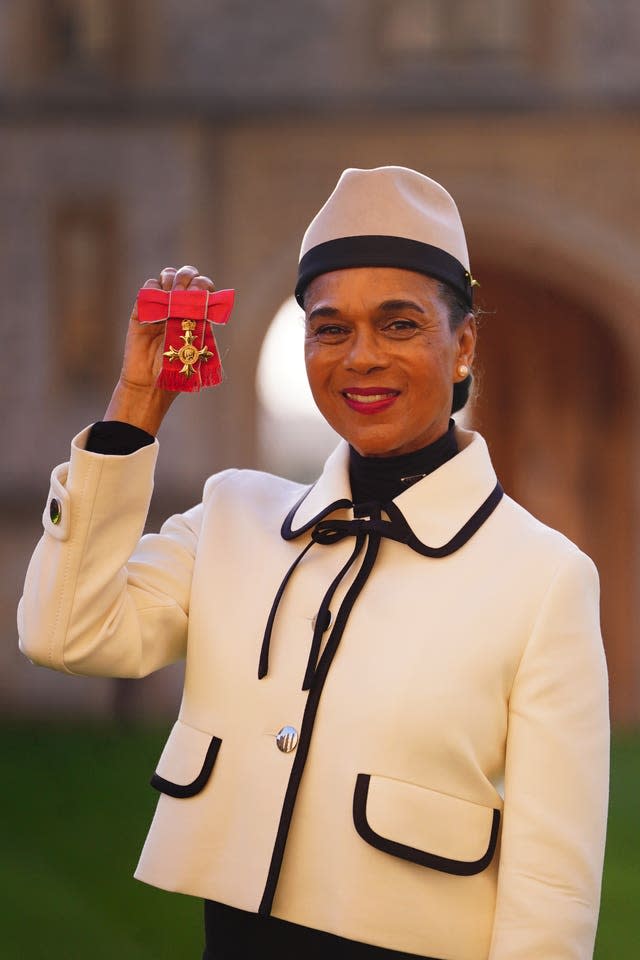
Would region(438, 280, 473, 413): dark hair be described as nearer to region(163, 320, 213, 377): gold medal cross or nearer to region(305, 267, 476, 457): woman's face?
region(305, 267, 476, 457): woman's face

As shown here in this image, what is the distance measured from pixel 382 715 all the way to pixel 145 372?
1.81ft

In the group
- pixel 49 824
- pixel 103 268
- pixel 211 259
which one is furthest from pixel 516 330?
pixel 49 824

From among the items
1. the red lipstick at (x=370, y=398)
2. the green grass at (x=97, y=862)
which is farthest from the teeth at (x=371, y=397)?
the green grass at (x=97, y=862)

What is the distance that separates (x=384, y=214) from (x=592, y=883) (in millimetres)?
912

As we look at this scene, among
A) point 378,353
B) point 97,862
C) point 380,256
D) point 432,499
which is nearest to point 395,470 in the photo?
point 432,499

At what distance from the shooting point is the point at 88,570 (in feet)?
5.84

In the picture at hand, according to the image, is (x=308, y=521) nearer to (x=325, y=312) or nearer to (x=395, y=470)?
(x=395, y=470)

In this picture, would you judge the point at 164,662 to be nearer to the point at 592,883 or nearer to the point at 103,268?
the point at 592,883

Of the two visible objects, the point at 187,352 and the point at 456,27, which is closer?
the point at 187,352

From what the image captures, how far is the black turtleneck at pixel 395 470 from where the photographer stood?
6.34 feet

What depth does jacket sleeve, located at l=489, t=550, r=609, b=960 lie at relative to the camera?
1.65 m

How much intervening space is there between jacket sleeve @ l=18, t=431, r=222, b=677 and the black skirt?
362 mm

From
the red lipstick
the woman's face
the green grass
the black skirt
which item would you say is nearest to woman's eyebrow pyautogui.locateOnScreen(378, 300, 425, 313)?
the woman's face

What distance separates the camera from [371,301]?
5.90 feet
